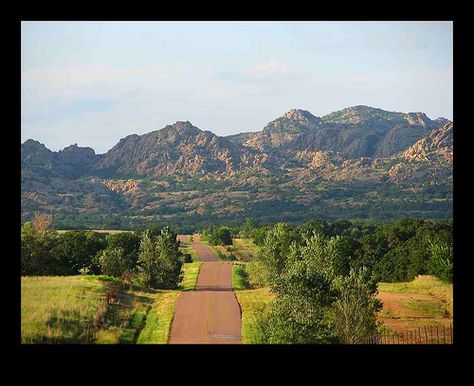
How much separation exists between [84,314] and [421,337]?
685 cm

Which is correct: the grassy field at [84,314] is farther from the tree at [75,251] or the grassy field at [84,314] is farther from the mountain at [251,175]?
the mountain at [251,175]

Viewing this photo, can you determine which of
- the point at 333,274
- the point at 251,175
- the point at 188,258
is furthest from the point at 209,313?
the point at 251,175

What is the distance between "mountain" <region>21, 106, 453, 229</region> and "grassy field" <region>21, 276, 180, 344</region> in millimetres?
12155

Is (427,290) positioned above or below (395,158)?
below

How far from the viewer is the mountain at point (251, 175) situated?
3022 cm

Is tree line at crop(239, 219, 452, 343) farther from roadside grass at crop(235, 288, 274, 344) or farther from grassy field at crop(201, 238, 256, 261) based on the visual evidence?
grassy field at crop(201, 238, 256, 261)

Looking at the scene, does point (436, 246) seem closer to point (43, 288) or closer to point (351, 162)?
point (43, 288)

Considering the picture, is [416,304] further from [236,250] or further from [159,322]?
[236,250]

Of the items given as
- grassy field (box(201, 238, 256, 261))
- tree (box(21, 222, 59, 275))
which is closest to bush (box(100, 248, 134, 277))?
tree (box(21, 222, 59, 275))

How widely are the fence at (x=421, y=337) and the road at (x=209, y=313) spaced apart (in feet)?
9.98

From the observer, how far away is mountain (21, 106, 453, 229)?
3022cm
